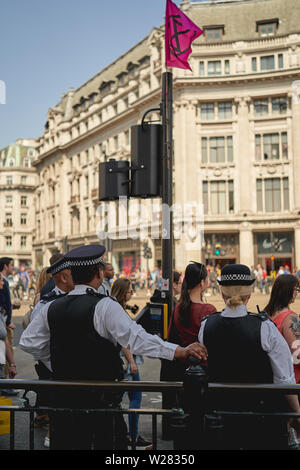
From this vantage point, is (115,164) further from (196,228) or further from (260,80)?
(260,80)

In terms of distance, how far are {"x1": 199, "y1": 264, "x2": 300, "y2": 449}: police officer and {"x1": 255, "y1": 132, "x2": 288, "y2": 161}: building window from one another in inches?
1560

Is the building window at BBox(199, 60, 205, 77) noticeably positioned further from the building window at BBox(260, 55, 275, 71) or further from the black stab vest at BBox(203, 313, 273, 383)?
the black stab vest at BBox(203, 313, 273, 383)

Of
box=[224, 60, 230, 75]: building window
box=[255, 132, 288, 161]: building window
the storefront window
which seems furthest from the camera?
box=[224, 60, 230, 75]: building window

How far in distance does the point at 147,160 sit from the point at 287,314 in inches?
100

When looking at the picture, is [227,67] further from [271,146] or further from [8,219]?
[8,219]

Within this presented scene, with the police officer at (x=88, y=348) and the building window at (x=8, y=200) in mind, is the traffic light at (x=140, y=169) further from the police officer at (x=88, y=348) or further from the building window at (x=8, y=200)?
the building window at (x=8, y=200)

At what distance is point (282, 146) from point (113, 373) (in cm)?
4047

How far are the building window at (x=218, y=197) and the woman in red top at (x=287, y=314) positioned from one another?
37.3 m

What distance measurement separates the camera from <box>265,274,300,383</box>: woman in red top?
4.23 meters

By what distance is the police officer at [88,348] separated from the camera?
9.73ft

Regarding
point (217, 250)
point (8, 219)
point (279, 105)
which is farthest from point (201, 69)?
point (8, 219)

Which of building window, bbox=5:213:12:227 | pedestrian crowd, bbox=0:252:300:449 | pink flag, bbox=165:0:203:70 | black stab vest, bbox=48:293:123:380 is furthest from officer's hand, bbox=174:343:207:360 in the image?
building window, bbox=5:213:12:227

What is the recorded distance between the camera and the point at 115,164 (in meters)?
6.11

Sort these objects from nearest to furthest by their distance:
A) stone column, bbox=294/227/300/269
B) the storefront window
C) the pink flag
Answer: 1. the pink flag
2. stone column, bbox=294/227/300/269
3. the storefront window
